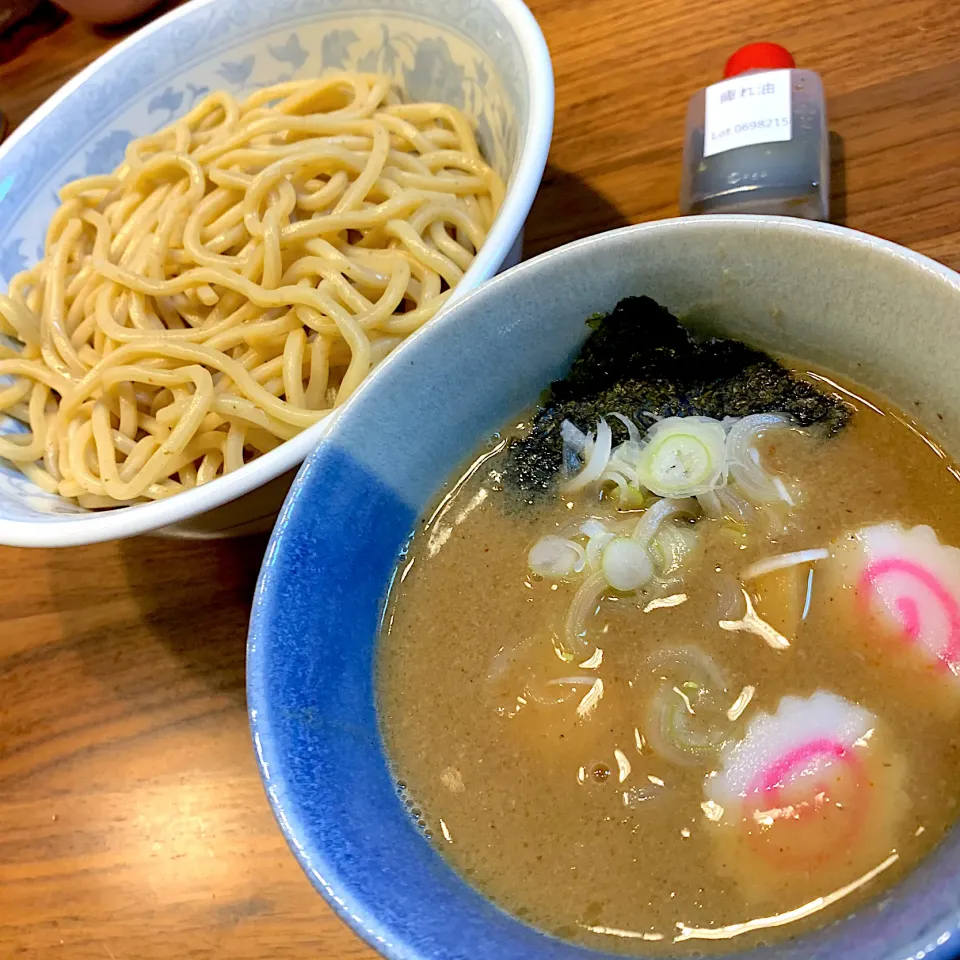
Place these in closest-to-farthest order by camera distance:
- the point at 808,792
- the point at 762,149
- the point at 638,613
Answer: the point at 808,792 < the point at 638,613 < the point at 762,149

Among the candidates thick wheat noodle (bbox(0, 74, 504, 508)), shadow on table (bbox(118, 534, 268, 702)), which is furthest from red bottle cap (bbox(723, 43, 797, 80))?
shadow on table (bbox(118, 534, 268, 702))

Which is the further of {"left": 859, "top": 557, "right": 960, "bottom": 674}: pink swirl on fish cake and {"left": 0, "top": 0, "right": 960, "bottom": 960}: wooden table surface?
{"left": 0, "top": 0, "right": 960, "bottom": 960}: wooden table surface

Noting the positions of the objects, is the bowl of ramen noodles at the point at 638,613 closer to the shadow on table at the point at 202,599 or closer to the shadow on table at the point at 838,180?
→ the shadow on table at the point at 202,599

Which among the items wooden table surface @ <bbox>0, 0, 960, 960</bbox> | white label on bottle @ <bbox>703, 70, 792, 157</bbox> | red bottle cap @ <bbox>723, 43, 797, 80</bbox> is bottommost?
wooden table surface @ <bbox>0, 0, 960, 960</bbox>

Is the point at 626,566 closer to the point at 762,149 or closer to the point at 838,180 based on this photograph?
the point at 762,149

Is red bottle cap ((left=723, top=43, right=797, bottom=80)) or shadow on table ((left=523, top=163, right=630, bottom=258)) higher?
red bottle cap ((left=723, top=43, right=797, bottom=80))

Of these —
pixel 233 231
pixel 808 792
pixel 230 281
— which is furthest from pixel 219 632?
pixel 808 792

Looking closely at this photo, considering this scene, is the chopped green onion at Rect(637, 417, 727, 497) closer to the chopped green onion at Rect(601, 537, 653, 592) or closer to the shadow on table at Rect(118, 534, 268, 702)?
the chopped green onion at Rect(601, 537, 653, 592)
